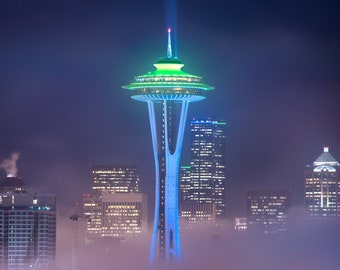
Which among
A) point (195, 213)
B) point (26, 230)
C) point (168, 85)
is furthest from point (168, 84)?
point (195, 213)

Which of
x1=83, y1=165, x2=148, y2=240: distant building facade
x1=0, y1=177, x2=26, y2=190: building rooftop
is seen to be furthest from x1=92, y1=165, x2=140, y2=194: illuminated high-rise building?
x1=0, y1=177, x2=26, y2=190: building rooftop

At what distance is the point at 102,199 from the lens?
595ft

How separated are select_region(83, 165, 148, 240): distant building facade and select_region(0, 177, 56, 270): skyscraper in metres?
34.5

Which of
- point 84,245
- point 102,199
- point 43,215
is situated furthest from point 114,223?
point 43,215

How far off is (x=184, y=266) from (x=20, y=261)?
23.4 m

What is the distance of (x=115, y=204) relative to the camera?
7224 inches

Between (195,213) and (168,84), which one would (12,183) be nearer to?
(168,84)

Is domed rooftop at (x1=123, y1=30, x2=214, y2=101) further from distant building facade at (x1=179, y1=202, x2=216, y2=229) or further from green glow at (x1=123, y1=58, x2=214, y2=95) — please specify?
distant building facade at (x1=179, y1=202, x2=216, y2=229)

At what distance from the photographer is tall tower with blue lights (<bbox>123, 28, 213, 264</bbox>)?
159500 mm

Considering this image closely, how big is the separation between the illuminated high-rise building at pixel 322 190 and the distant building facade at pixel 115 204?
12.2 metres

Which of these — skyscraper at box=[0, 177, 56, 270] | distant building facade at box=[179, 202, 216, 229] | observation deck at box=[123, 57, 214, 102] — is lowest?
skyscraper at box=[0, 177, 56, 270]

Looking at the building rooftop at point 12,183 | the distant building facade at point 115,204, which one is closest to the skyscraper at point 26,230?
the building rooftop at point 12,183

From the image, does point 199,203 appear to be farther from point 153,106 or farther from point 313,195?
point 153,106

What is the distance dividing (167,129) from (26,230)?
21507mm
